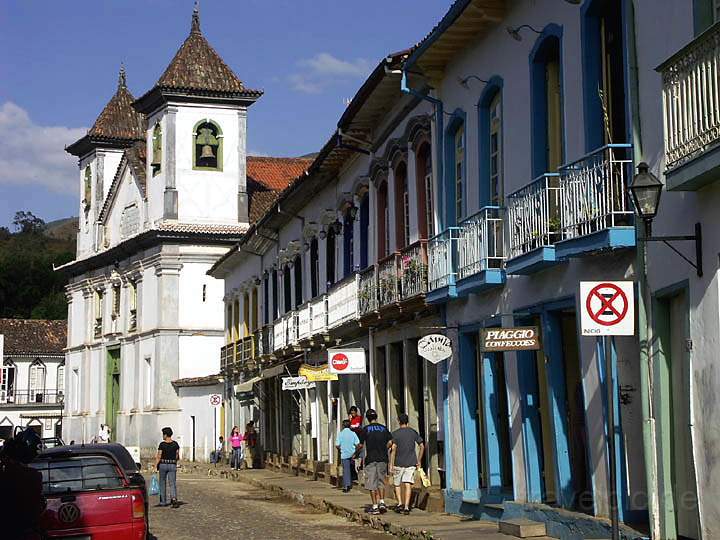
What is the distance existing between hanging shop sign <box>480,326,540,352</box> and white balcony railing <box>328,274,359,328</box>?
1126cm

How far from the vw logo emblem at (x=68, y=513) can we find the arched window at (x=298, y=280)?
2169cm

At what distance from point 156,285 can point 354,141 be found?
3438 centimetres

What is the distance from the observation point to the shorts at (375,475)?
827 inches

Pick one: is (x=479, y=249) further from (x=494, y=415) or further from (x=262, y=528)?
(x=262, y=528)

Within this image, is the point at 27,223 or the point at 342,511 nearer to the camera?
the point at 342,511

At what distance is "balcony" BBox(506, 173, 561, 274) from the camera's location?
1490 centimetres

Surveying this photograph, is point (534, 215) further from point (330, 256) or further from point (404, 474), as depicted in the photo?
point (330, 256)

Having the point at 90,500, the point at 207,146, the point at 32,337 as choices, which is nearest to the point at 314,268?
the point at 90,500

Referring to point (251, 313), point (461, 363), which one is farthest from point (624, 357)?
point (251, 313)

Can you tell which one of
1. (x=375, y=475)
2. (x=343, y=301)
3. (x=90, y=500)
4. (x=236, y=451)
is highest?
(x=343, y=301)

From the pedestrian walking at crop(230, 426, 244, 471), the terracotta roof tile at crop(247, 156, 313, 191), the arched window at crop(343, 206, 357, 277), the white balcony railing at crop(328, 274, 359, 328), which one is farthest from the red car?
the terracotta roof tile at crop(247, 156, 313, 191)

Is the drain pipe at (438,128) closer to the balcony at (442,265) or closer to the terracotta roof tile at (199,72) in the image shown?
the balcony at (442,265)

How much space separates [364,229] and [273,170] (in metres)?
41.1

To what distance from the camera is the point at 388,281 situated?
23.9 metres
